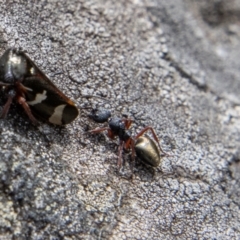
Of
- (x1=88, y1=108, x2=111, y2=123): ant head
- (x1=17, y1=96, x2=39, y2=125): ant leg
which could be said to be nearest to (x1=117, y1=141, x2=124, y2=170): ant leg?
(x1=88, y1=108, x2=111, y2=123): ant head

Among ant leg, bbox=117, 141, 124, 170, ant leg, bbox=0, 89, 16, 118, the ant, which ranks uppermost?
ant leg, bbox=0, 89, 16, 118

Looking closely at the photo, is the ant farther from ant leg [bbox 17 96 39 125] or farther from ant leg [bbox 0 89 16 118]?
ant leg [bbox 0 89 16 118]

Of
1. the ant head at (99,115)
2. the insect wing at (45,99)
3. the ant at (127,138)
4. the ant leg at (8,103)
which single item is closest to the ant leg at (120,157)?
the ant at (127,138)

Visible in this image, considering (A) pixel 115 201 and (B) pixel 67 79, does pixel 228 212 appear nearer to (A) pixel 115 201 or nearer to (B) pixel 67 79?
(A) pixel 115 201

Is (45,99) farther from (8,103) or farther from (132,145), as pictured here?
(132,145)

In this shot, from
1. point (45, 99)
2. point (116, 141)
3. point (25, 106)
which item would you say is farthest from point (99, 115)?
point (25, 106)

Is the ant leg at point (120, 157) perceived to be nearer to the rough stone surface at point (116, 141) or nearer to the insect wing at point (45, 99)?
A: the rough stone surface at point (116, 141)

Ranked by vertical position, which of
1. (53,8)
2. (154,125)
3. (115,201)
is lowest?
(115,201)

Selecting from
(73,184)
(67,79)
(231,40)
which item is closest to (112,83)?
(67,79)
